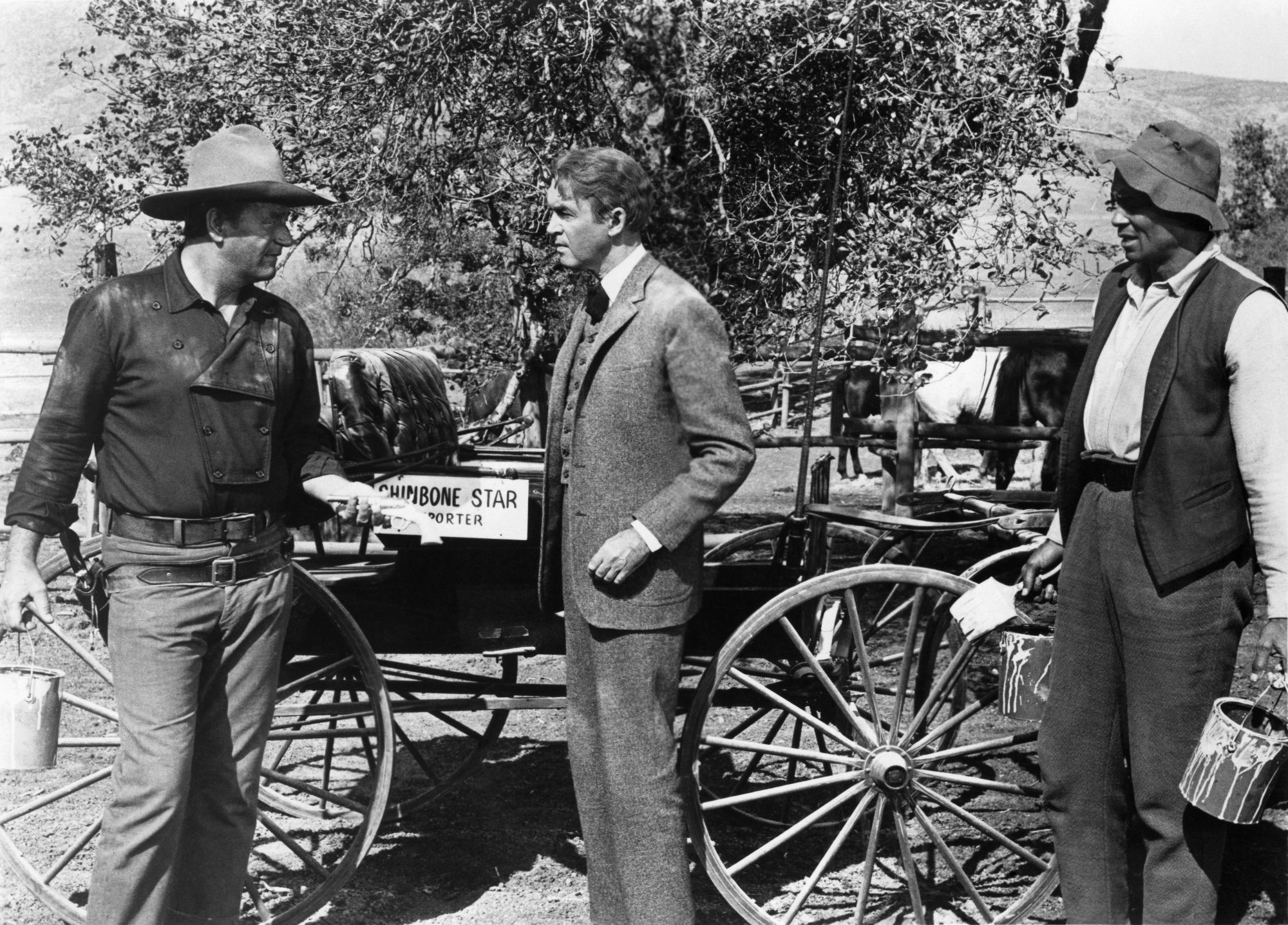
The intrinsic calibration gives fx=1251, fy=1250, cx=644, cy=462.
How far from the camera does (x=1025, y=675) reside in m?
3.21

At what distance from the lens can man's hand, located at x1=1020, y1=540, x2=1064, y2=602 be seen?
3199 millimetres

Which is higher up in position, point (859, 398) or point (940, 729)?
point (940, 729)

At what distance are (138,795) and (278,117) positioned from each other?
273cm

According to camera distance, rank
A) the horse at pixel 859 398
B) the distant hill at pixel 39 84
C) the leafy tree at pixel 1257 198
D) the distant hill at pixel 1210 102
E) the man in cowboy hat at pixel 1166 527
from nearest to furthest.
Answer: the man in cowboy hat at pixel 1166 527, the horse at pixel 859 398, the distant hill at pixel 39 84, the leafy tree at pixel 1257 198, the distant hill at pixel 1210 102

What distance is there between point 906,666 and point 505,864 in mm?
1412

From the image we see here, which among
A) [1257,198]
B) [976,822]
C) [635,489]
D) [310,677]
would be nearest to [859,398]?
[976,822]

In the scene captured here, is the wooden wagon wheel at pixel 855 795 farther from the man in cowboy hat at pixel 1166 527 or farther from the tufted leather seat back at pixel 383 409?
the tufted leather seat back at pixel 383 409

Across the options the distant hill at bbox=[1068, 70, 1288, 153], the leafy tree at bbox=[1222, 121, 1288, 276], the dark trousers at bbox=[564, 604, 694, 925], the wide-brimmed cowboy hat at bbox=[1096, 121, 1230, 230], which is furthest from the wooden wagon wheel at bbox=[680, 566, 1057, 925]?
the distant hill at bbox=[1068, 70, 1288, 153]

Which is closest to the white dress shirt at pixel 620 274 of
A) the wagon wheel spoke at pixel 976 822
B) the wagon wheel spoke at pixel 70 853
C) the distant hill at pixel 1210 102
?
the wagon wheel spoke at pixel 976 822

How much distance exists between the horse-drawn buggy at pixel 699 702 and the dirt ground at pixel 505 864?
111 millimetres

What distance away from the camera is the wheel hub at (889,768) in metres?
3.30

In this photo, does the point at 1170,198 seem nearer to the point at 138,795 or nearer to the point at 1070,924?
the point at 1070,924

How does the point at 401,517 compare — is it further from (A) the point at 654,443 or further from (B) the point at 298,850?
(B) the point at 298,850

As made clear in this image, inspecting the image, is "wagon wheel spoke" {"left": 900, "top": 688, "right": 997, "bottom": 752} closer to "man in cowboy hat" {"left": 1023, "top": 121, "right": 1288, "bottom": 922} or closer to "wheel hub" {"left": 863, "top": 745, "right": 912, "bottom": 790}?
"wheel hub" {"left": 863, "top": 745, "right": 912, "bottom": 790}
